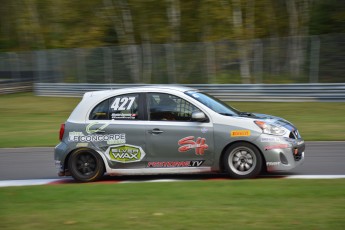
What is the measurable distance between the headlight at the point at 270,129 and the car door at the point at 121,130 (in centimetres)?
194

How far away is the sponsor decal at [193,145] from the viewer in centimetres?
987

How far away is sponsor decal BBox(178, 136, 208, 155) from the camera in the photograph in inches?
388

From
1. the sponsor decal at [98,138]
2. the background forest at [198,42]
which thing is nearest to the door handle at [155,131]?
the sponsor decal at [98,138]

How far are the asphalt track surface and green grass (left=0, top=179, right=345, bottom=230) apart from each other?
5.11 feet

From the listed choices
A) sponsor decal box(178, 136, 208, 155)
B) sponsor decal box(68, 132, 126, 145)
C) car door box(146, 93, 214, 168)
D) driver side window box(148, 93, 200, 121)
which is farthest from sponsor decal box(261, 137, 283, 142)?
sponsor decal box(68, 132, 126, 145)

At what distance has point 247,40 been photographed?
27891 mm

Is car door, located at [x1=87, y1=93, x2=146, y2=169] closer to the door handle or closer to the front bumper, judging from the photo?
the door handle

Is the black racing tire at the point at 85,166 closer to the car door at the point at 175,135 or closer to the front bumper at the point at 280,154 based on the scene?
the car door at the point at 175,135

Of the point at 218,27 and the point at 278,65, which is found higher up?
the point at 218,27

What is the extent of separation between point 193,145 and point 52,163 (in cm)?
425

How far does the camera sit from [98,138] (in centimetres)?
1027

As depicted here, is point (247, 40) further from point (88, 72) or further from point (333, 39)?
point (88, 72)

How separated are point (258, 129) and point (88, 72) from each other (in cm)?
2520

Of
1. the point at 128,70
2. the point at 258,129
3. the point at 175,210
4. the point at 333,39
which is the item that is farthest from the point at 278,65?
the point at 175,210
